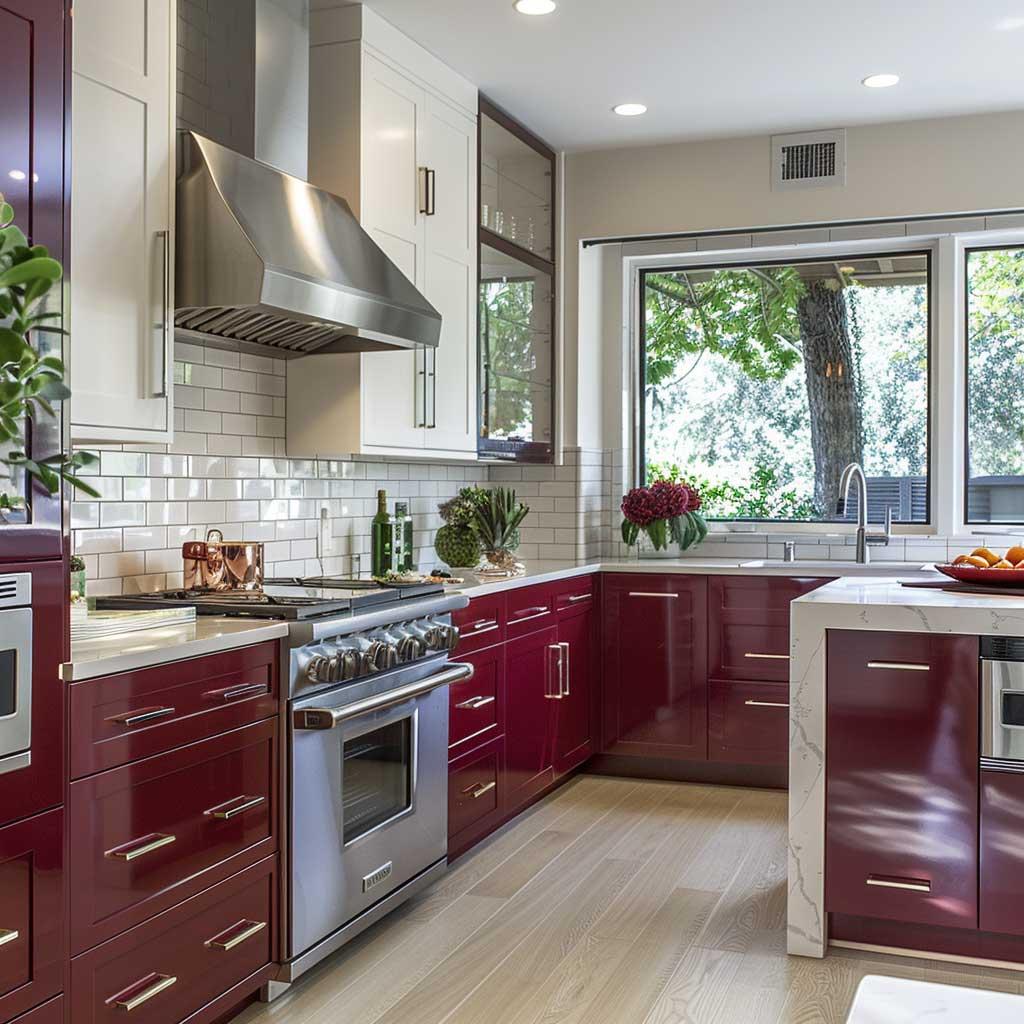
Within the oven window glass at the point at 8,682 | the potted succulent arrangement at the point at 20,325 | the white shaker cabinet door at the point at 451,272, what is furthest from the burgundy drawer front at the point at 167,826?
the white shaker cabinet door at the point at 451,272

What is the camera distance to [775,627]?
4664 mm

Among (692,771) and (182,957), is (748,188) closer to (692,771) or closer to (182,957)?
(692,771)

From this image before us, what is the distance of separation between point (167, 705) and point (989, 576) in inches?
87.3

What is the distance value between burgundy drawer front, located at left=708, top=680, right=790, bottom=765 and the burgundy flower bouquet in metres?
0.75

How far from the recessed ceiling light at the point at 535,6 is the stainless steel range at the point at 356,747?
1.82m

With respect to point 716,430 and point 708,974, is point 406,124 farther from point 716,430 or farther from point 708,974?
point 708,974

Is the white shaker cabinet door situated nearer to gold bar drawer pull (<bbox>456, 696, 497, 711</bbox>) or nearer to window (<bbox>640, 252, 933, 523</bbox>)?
gold bar drawer pull (<bbox>456, 696, 497, 711</bbox>)

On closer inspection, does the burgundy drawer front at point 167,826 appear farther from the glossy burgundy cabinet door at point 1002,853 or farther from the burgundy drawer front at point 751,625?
the burgundy drawer front at point 751,625

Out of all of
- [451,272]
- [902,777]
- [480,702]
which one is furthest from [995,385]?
[480,702]

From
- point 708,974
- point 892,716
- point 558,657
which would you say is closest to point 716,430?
point 558,657

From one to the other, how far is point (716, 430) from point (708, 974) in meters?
3.03

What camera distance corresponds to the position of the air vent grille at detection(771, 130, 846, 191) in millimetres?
4836

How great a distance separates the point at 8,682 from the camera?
1.92 meters

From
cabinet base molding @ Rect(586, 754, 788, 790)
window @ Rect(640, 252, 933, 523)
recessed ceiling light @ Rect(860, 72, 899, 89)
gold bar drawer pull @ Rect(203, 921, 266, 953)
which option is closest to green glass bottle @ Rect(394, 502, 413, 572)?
cabinet base molding @ Rect(586, 754, 788, 790)
